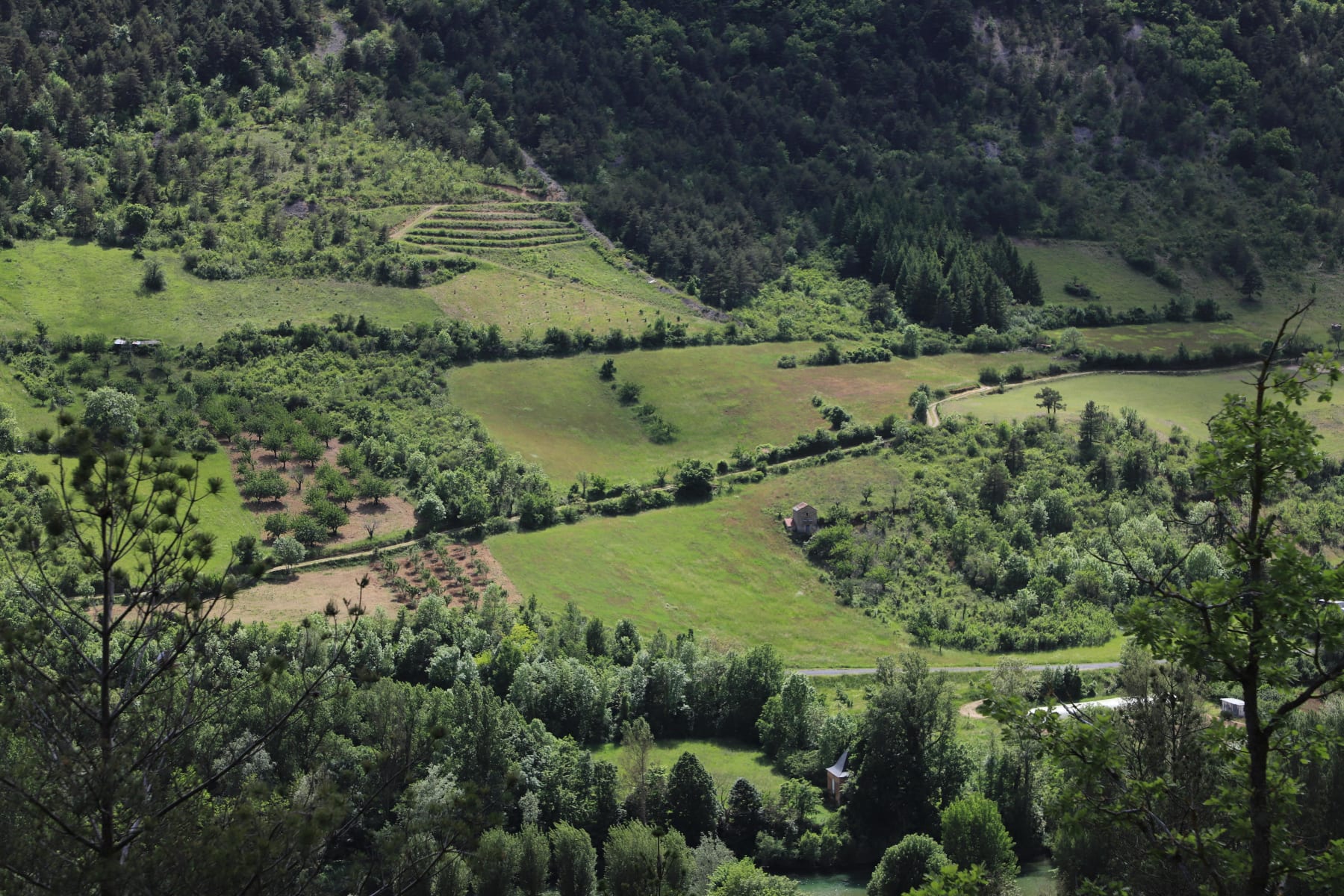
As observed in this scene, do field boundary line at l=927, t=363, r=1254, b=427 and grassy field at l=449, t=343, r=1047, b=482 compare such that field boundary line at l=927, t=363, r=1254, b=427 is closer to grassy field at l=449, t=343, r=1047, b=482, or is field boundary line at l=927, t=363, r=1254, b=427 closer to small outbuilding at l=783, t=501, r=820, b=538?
grassy field at l=449, t=343, r=1047, b=482

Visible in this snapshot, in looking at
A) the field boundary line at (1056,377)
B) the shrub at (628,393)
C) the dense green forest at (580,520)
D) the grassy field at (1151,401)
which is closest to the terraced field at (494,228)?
the dense green forest at (580,520)

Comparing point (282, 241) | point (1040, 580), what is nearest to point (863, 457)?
point (1040, 580)

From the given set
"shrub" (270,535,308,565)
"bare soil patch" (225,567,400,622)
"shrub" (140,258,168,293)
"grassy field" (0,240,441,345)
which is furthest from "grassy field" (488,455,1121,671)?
"shrub" (140,258,168,293)

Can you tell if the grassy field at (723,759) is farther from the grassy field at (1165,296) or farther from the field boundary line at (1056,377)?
the grassy field at (1165,296)

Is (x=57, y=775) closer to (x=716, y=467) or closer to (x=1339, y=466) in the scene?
(x=716, y=467)

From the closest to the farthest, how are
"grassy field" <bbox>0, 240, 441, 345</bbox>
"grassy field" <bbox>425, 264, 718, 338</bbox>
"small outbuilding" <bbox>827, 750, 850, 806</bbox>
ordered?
"small outbuilding" <bbox>827, 750, 850, 806</bbox>, "grassy field" <bbox>0, 240, 441, 345</bbox>, "grassy field" <bbox>425, 264, 718, 338</bbox>

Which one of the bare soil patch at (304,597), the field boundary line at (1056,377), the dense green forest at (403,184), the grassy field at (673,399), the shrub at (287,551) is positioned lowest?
the bare soil patch at (304,597)

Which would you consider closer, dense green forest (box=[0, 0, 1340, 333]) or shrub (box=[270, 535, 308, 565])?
shrub (box=[270, 535, 308, 565])
